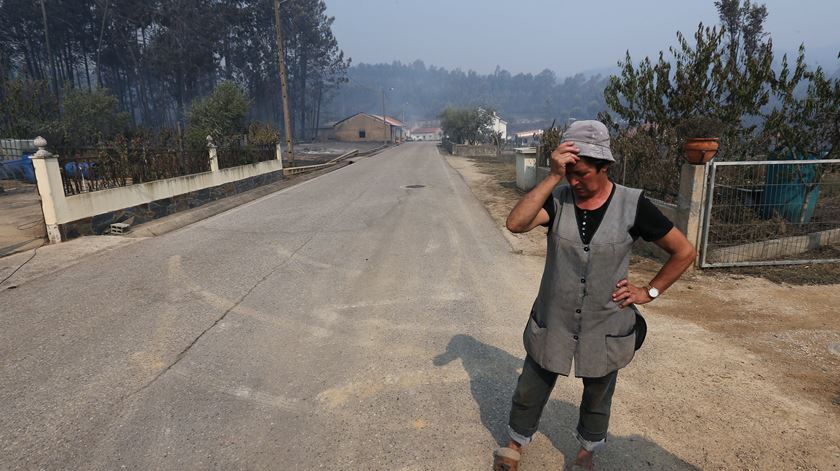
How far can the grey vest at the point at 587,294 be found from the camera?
2.09m

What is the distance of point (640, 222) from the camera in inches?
82.0

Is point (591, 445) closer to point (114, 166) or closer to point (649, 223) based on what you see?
point (649, 223)

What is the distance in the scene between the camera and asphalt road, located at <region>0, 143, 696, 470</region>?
271 centimetres

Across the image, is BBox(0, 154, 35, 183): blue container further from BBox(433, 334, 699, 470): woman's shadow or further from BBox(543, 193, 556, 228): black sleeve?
BBox(543, 193, 556, 228): black sleeve

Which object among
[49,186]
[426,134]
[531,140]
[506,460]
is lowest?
[506,460]

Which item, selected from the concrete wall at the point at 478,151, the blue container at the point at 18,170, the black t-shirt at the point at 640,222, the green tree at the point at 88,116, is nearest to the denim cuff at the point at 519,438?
the black t-shirt at the point at 640,222

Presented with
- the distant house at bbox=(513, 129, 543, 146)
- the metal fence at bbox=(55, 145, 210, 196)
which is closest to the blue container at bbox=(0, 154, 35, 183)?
the metal fence at bbox=(55, 145, 210, 196)

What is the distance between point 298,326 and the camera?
4.48m

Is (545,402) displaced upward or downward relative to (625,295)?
downward

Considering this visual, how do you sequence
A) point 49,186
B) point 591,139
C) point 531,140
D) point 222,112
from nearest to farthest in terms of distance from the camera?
1. point 591,139
2. point 49,186
3. point 222,112
4. point 531,140

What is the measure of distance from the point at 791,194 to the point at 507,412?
22.4 ft

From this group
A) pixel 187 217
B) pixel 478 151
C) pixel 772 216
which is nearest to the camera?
pixel 772 216

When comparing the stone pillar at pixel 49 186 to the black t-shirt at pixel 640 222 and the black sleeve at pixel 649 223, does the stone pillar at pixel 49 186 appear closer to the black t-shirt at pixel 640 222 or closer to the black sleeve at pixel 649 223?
the black t-shirt at pixel 640 222

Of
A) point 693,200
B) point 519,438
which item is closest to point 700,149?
point 693,200
